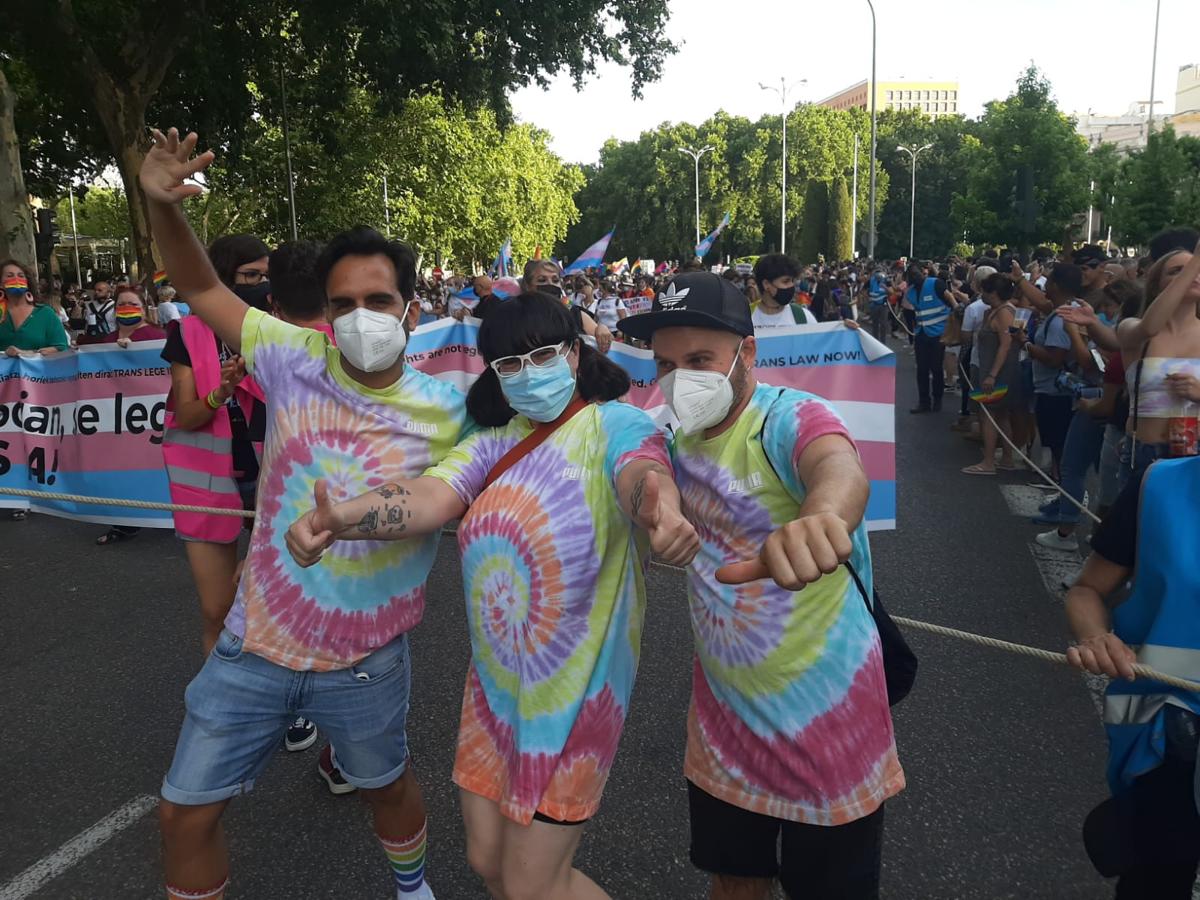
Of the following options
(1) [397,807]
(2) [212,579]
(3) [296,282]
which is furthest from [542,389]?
(2) [212,579]

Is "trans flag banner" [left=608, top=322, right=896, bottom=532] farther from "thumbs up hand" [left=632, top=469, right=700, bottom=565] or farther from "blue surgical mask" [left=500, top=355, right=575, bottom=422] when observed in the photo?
"thumbs up hand" [left=632, top=469, right=700, bottom=565]

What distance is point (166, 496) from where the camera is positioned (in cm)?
645

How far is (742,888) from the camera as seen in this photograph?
6.87 feet

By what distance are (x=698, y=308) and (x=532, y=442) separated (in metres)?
0.48

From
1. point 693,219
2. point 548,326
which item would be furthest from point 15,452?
point 693,219

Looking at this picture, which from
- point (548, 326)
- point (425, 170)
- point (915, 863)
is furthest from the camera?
point (425, 170)

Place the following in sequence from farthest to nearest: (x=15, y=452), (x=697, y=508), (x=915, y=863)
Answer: (x=15, y=452), (x=915, y=863), (x=697, y=508)

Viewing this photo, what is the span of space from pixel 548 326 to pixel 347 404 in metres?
0.54

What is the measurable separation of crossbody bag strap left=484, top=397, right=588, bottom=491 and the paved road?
1.44m

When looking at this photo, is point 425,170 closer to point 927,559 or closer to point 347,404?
point 927,559

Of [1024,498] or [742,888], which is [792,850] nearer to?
[742,888]

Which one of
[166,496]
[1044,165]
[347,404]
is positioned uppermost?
[1044,165]

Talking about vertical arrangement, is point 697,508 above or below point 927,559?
above

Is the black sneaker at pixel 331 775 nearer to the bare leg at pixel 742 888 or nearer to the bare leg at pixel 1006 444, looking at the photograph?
the bare leg at pixel 742 888
